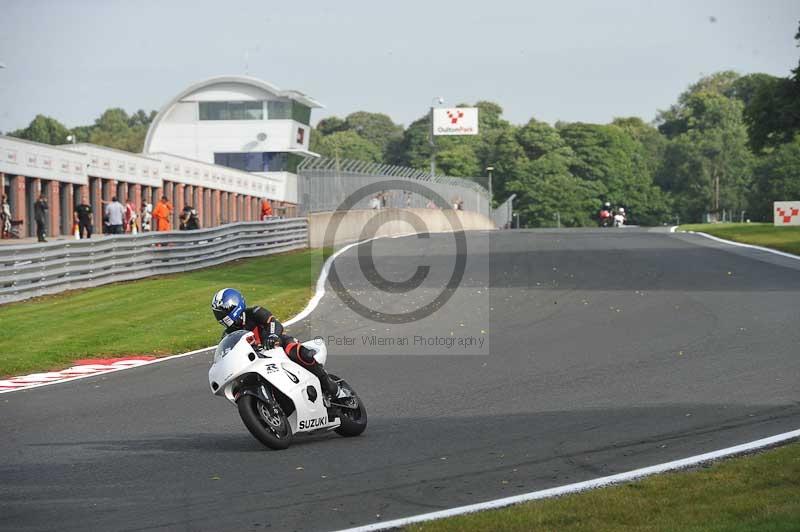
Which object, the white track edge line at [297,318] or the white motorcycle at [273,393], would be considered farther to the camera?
the white track edge line at [297,318]

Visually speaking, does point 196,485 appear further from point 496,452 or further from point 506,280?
point 506,280

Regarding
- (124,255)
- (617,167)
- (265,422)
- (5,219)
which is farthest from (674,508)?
(617,167)

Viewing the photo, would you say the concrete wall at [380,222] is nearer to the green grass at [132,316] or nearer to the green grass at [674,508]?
the green grass at [132,316]

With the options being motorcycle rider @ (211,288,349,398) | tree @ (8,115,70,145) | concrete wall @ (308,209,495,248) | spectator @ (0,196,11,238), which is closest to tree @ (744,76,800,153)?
concrete wall @ (308,209,495,248)

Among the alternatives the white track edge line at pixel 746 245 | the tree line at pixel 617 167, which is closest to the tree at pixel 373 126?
the tree line at pixel 617 167

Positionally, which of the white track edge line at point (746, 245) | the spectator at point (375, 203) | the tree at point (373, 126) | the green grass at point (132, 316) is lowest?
the green grass at point (132, 316)

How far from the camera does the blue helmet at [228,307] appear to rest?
30.3 ft

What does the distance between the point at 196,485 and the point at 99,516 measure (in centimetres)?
94

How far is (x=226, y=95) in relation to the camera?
92250 mm

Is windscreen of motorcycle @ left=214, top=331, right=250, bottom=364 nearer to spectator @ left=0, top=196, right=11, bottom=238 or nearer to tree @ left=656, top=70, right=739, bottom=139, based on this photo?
spectator @ left=0, top=196, right=11, bottom=238

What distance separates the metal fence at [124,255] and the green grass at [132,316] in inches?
15.7

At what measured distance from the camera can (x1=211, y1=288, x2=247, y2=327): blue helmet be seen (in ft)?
30.3

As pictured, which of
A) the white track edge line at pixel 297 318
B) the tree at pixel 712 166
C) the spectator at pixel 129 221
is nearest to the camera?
the white track edge line at pixel 297 318

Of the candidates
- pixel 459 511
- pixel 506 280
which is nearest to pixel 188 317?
pixel 506 280
